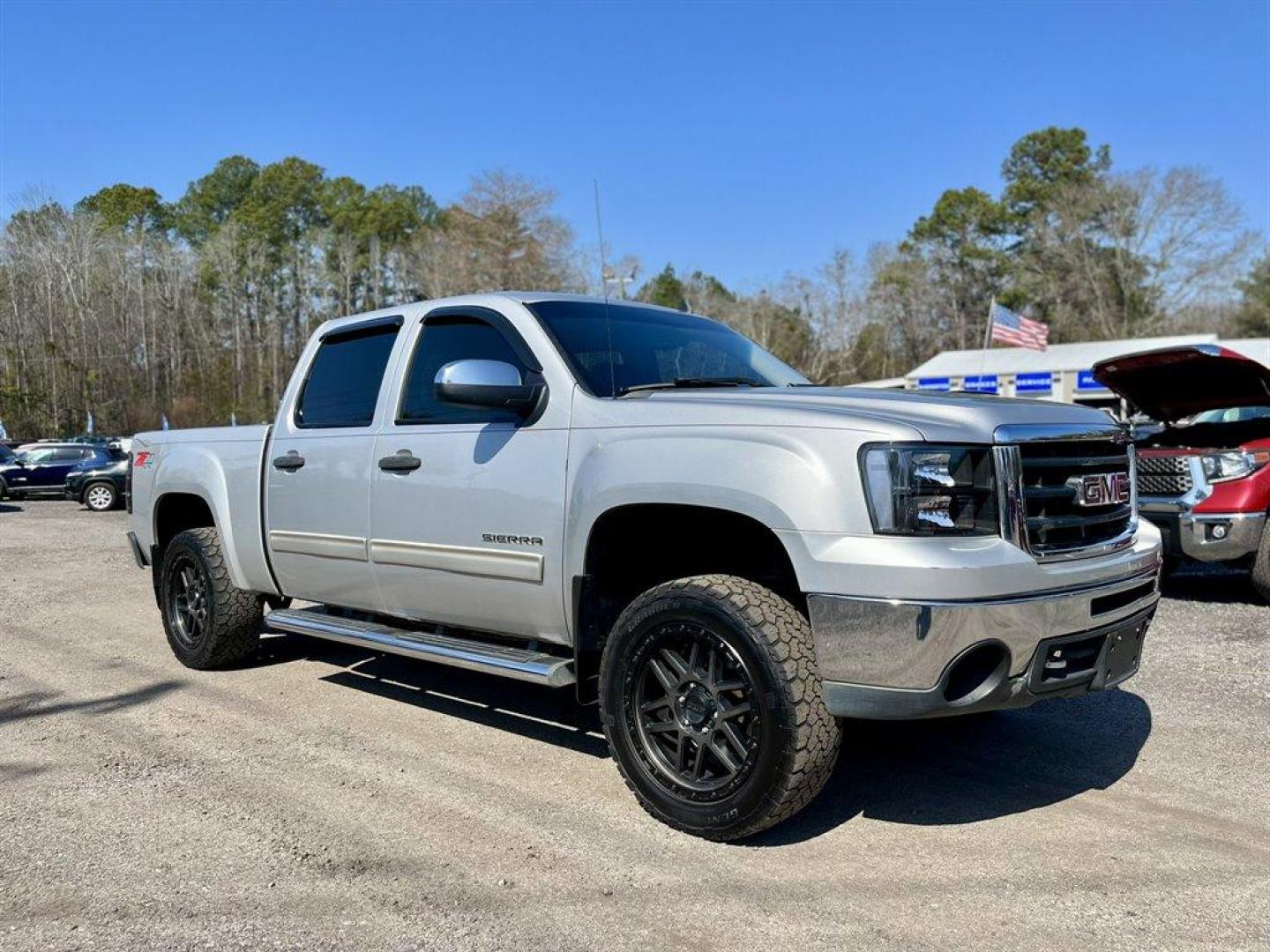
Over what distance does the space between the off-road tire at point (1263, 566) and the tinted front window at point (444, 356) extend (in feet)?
20.5

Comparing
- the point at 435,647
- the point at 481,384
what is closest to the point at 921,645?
the point at 481,384

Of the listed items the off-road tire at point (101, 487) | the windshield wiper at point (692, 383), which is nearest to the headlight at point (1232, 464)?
the windshield wiper at point (692, 383)

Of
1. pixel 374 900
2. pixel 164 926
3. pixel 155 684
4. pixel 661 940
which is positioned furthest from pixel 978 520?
pixel 155 684

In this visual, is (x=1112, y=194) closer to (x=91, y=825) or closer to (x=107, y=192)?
(x=107, y=192)

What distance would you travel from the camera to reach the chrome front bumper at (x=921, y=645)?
3082 millimetres

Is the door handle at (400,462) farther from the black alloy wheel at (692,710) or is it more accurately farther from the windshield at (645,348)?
the black alloy wheel at (692,710)

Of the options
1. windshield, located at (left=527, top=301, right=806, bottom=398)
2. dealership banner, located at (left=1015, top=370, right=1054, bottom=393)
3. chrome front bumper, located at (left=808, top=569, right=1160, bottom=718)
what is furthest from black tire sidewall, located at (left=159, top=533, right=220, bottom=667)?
dealership banner, located at (left=1015, top=370, right=1054, bottom=393)

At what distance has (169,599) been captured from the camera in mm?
6375

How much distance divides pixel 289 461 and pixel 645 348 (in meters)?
2.05

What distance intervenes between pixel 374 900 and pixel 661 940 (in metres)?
0.92

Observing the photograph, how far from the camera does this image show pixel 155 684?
6.00m

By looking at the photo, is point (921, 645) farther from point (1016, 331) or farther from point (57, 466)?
point (1016, 331)

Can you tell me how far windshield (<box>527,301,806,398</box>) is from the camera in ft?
14.1

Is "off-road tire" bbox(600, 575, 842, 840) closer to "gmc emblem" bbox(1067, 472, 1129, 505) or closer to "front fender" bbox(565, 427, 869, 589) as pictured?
"front fender" bbox(565, 427, 869, 589)
